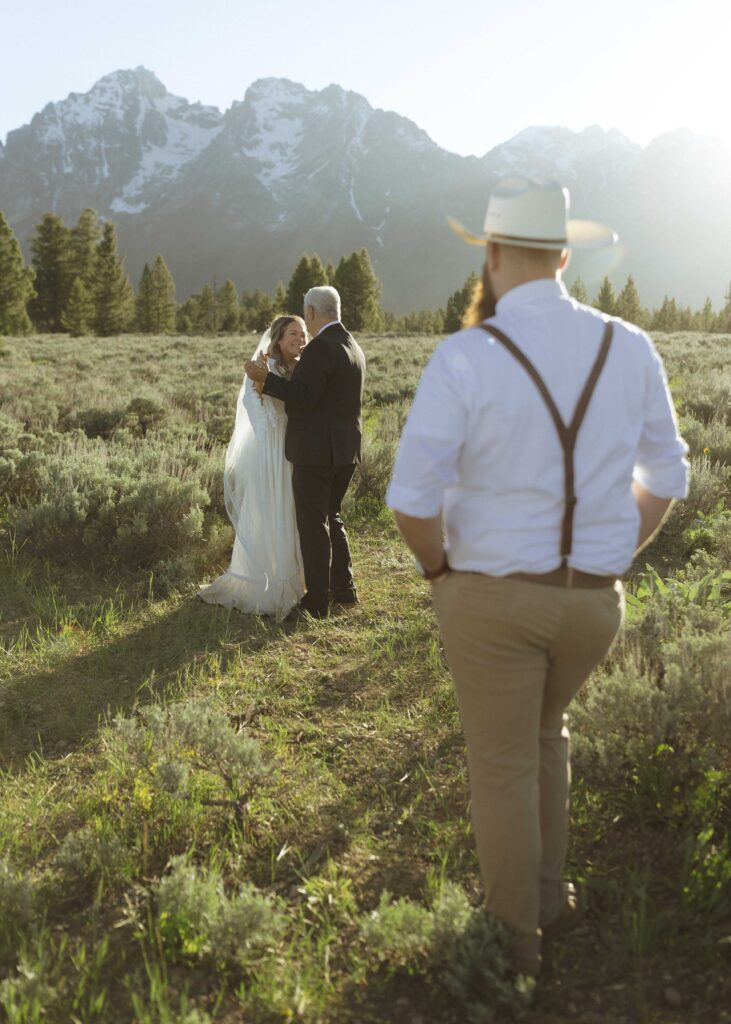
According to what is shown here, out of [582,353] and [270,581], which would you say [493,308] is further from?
[270,581]

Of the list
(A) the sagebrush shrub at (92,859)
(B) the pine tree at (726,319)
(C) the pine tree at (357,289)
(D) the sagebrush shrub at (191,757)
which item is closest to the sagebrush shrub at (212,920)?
(A) the sagebrush shrub at (92,859)

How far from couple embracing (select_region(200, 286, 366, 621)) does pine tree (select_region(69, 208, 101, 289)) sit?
49116 millimetres

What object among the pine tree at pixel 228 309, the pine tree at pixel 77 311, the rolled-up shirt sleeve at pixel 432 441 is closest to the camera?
the rolled-up shirt sleeve at pixel 432 441

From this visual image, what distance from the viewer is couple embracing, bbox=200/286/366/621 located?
547cm

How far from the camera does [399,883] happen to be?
2973mm

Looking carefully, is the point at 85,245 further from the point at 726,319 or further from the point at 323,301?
the point at 726,319

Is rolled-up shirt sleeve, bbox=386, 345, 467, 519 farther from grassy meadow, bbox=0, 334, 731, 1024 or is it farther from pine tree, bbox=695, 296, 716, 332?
pine tree, bbox=695, 296, 716, 332

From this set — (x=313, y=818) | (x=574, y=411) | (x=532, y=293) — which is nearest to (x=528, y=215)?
(x=532, y=293)

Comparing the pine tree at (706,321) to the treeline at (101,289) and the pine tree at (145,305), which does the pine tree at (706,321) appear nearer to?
the treeline at (101,289)

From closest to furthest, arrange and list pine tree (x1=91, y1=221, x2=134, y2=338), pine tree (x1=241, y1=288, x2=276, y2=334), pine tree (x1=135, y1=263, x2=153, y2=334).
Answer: pine tree (x1=91, y1=221, x2=134, y2=338), pine tree (x1=135, y1=263, x2=153, y2=334), pine tree (x1=241, y1=288, x2=276, y2=334)

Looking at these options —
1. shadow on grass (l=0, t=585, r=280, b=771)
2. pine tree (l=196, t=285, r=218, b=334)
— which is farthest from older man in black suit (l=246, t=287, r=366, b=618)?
pine tree (l=196, t=285, r=218, b=334)

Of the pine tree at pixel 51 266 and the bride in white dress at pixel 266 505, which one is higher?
the pine tree at pixel 51 266

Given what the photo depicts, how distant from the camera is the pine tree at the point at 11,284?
41.3m

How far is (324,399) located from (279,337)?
709mm
